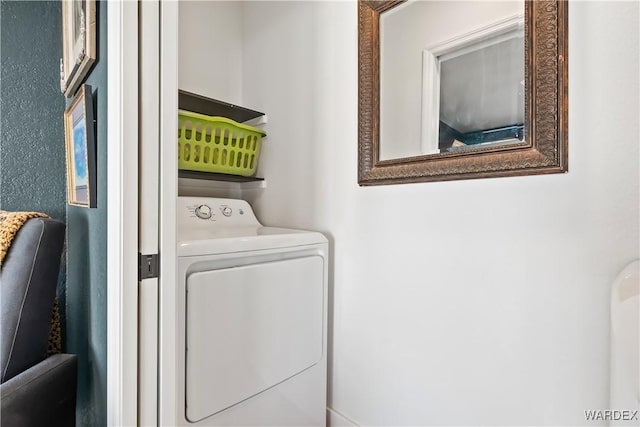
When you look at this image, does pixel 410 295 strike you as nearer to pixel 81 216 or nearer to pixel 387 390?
pixel 387 390

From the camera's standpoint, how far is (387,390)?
1.42 m

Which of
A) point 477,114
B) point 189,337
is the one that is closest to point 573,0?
point 477,114

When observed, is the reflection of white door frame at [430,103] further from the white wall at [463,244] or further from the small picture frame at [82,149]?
the small picture frame at [82,149]

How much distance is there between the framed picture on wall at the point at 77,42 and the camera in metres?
1.00

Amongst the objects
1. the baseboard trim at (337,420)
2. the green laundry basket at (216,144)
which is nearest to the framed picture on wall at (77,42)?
the green laundry basket at (216,144)

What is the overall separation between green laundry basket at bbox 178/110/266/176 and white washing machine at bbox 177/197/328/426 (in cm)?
22

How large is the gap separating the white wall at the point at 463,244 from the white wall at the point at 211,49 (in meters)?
0.31

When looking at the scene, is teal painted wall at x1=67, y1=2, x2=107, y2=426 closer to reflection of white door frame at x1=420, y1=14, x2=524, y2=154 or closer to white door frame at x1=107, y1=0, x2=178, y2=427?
white door frame at x1=107, y1=0, x2=178, y2=427

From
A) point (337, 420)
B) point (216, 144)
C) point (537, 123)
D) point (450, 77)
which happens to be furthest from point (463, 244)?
point (216, 144)

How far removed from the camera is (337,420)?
5.18 feet

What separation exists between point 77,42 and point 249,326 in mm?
1133

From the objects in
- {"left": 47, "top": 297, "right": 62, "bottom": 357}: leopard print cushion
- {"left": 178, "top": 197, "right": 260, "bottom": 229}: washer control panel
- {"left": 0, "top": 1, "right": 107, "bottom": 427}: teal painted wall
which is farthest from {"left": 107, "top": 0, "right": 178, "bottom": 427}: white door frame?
{"left": 47, "top": 297, "right": 62, "bottom": 357}: leopard print cushion

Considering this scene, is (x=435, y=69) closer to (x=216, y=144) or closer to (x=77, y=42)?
(x=216, y=144)

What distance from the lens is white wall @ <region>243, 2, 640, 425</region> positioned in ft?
3.06
